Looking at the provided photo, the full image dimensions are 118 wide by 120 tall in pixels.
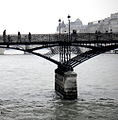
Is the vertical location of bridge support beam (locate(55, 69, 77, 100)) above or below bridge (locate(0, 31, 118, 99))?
below

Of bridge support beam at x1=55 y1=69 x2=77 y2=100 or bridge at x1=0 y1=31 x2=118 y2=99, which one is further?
bridge at x1=0 y1=31 x2=118 y2=99

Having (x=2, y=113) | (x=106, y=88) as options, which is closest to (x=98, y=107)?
(x=2, y=113)

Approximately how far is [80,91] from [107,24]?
153432mm

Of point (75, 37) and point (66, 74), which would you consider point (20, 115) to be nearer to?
point (66, 74)

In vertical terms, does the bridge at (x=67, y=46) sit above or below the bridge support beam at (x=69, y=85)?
above

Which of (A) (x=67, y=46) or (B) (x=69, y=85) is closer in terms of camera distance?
(B) (x=69, y=85)

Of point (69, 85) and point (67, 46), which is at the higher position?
point (67, 46)

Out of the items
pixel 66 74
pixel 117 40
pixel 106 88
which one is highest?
pixel 117 40

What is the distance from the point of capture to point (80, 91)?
46.8 metres

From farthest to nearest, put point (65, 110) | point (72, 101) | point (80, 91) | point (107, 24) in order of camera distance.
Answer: point (107, 24), point (80, 91), point (72, 101), point (65, 110)

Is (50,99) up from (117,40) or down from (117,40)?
down

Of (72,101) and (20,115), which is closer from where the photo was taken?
(20,115)

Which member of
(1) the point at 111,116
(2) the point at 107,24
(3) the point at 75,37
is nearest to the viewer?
(1) the point at 111,116

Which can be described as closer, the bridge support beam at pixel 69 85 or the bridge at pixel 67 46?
the bridge support beam at pixel 69 85
